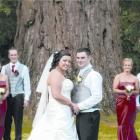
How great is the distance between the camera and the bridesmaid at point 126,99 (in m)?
13.4

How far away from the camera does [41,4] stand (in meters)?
20.0

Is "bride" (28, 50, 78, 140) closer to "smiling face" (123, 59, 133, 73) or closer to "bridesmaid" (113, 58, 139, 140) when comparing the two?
"smiling face" (123, 59, 133, 73)

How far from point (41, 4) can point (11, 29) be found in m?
23.3

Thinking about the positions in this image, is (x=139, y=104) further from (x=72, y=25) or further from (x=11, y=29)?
(x=11, y=29)

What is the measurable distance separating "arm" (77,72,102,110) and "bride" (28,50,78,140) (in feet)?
0.81

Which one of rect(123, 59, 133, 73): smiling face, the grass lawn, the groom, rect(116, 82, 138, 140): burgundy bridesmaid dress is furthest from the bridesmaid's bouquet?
→ the groom

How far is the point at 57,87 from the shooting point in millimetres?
10336

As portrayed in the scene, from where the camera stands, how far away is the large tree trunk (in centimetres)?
1952

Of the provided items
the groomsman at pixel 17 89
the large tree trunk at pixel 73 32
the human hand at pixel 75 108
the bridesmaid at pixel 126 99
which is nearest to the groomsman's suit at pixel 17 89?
the groomsman at pixel 17 89

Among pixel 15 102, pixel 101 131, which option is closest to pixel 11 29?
pixel 101 131

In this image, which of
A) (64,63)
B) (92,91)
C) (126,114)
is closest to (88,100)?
(92,91)

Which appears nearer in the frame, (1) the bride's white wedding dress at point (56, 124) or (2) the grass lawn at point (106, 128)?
(1) the bride's white wedding dress at point (56, 124)

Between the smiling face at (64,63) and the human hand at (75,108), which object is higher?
the smiling face at (64,63)

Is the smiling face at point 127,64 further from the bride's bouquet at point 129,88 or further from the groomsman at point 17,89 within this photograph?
the groomsman at point 17,89
